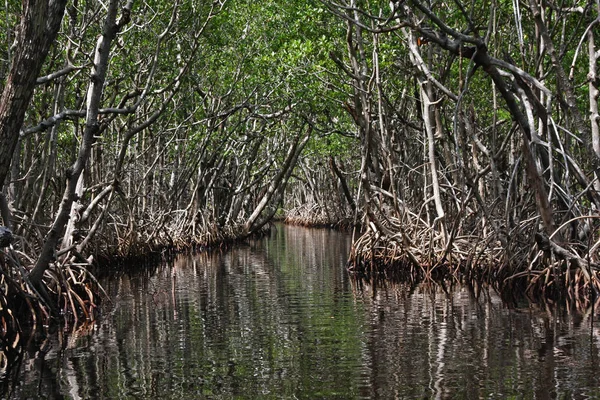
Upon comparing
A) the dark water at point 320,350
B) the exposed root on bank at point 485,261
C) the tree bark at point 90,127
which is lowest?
the dark water at point 320,350

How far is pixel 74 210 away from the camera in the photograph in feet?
38.9

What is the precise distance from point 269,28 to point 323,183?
18.8m

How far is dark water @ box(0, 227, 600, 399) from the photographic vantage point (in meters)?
5.83

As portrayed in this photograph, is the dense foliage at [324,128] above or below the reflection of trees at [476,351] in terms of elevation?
above

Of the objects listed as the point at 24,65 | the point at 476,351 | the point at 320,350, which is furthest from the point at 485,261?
the point at 24,65

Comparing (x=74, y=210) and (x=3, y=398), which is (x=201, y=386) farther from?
(x=74, y=210)

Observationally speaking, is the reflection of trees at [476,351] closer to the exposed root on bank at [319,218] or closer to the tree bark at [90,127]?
the tree bark at [90,127]

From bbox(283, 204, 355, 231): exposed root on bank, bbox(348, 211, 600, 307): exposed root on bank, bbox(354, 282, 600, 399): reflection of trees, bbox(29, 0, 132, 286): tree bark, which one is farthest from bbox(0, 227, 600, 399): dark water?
bbox(283, 204, 355, 231): exposed root on bank

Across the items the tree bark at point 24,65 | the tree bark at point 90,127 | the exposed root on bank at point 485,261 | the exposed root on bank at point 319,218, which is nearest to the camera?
the tree bark at point 24,65

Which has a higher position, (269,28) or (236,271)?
(269,28)

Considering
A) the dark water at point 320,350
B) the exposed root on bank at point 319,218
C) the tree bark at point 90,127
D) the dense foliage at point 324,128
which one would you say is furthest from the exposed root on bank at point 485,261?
the exposed root on bank at point 319,218

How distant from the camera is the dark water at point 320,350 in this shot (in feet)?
19.1

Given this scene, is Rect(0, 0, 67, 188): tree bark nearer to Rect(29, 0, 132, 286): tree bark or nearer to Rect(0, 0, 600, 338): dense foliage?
Rect(0, 0, 600, 338): dense foliage

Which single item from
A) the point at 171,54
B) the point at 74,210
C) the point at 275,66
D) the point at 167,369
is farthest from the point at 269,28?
the point at 167,369
